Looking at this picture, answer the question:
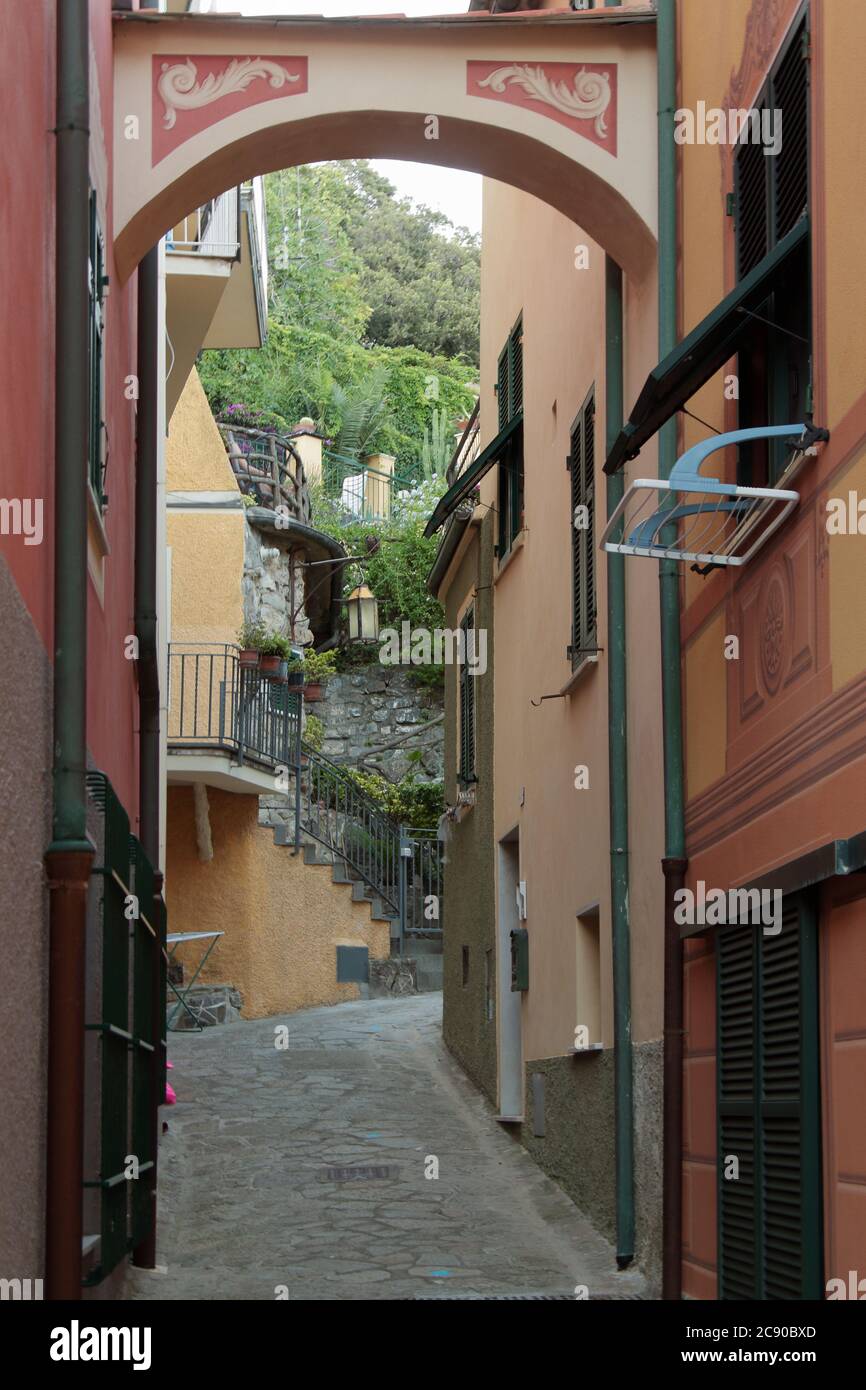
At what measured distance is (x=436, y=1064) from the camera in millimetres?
15281

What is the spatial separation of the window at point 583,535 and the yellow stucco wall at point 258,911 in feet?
33.0

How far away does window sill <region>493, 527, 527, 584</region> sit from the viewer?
12555 millimetres

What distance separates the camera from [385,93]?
8195 mm

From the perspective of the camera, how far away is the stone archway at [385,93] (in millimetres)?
8109

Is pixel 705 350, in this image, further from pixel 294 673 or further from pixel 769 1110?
pixel 294 673

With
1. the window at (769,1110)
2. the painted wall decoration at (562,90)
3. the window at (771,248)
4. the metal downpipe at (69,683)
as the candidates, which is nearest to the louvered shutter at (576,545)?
the painted wall decoration at (562,90)

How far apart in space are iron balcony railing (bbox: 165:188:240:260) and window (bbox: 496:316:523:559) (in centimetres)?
225

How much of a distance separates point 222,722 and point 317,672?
7.72 m

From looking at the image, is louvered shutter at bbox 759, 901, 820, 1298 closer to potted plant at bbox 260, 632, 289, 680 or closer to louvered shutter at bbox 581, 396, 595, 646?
louvered shutter at bbox 581, 396, 595, 646

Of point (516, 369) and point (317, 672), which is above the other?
point (516, 369)

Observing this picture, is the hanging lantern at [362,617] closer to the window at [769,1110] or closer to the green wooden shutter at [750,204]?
the green wooden shutter at [750,204]

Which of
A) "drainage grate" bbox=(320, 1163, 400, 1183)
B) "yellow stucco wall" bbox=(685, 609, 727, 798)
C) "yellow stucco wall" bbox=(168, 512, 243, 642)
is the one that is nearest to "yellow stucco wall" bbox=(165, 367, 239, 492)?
"yellow stucco wall" bbox=(168, 512, 243, 642)

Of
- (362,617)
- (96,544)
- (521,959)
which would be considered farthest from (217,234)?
(362,617)
